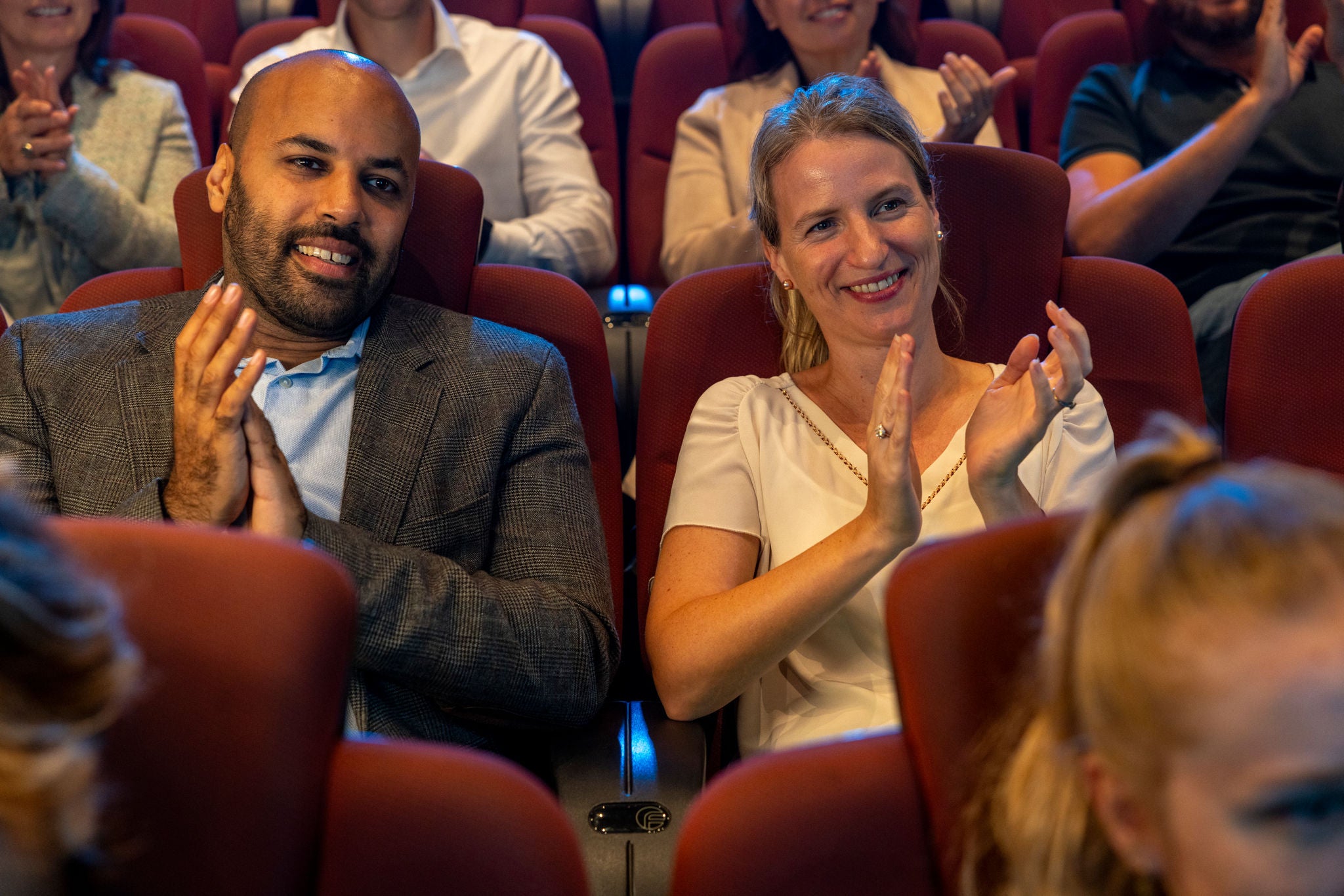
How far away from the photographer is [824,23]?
2346 millimetres

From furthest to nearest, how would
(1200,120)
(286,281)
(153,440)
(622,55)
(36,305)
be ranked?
1. (622,55)
2. (1200,120)
3. (36,305)
4. (286,281)
5. (153,440)

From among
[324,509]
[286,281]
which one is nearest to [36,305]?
[286,281]

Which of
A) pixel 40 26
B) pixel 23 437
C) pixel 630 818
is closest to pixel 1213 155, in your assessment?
pixel 630 818

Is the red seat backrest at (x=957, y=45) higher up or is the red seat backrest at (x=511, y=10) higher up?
the red seat backrest at (x=511, y=10)

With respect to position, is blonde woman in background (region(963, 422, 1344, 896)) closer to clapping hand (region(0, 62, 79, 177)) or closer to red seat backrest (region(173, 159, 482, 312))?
red seat backrest (region(173, 159, 482, 312))

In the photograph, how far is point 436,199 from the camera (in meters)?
1.65

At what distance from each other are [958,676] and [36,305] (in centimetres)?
179

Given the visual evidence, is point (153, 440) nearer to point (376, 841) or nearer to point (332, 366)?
point (332, 366)

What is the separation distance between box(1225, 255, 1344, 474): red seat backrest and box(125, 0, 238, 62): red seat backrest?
7.52ft

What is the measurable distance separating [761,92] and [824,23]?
0.53 feet

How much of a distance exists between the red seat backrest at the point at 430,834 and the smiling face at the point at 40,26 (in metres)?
1.88

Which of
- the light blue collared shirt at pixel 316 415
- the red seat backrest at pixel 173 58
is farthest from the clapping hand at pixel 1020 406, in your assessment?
the red seat backrest at pixel 173 58

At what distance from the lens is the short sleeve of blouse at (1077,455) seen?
4.69 ft

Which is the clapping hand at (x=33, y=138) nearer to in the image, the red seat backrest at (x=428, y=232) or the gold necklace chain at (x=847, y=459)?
the red seat backrest at (x=428, y=232)
